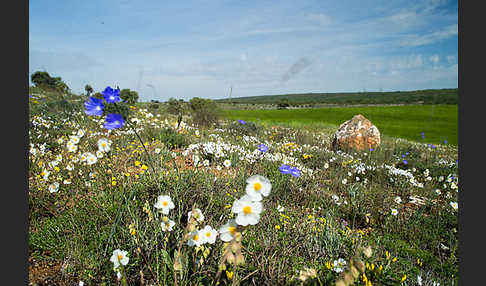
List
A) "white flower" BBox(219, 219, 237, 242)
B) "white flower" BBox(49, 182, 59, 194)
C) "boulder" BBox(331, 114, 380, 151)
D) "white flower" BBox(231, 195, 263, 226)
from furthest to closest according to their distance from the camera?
1. "boulder" BBox(331, 114, 380, 151)
2. "white flower" BBox(49, 182, 59, 194)
3. "white flower" BBox(219, 219, 237, 242)
4. "white flower" BBox(231, 195, 263, 226)

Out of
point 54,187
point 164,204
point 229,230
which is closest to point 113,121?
point 164,204

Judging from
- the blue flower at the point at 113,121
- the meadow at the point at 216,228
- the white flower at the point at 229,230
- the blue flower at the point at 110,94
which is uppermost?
the blue flower at the point at 110,94

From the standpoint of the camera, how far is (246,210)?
0.91 metres

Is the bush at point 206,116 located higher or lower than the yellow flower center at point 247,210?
higher

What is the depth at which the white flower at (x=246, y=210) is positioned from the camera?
0.88 m

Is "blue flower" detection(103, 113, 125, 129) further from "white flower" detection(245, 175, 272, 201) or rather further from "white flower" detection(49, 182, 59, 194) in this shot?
"white flower" detection(49, 182, 59, 194)

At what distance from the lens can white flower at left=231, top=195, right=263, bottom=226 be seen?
0.88 m

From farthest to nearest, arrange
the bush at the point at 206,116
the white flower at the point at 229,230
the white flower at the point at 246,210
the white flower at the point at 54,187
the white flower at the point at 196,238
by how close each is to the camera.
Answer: the bush at the point at 206,116, the white flower at the point at 54,187, the white flower at the point at 196,238, the white flower at the point at 229,230, the white flower at the point at 246,210

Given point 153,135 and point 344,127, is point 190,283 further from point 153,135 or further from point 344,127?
point 344,127

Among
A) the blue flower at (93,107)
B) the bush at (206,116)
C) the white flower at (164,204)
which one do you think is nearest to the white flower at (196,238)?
the white flower at (164,204)

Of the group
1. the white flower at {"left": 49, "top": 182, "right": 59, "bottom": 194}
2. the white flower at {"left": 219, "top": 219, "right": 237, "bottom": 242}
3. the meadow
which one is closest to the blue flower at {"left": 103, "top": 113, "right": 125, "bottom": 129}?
the meadow

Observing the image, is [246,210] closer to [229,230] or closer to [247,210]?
[247,210]

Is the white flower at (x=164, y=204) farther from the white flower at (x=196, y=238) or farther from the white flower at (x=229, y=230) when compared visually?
the white flower at (x=229, y=230)
